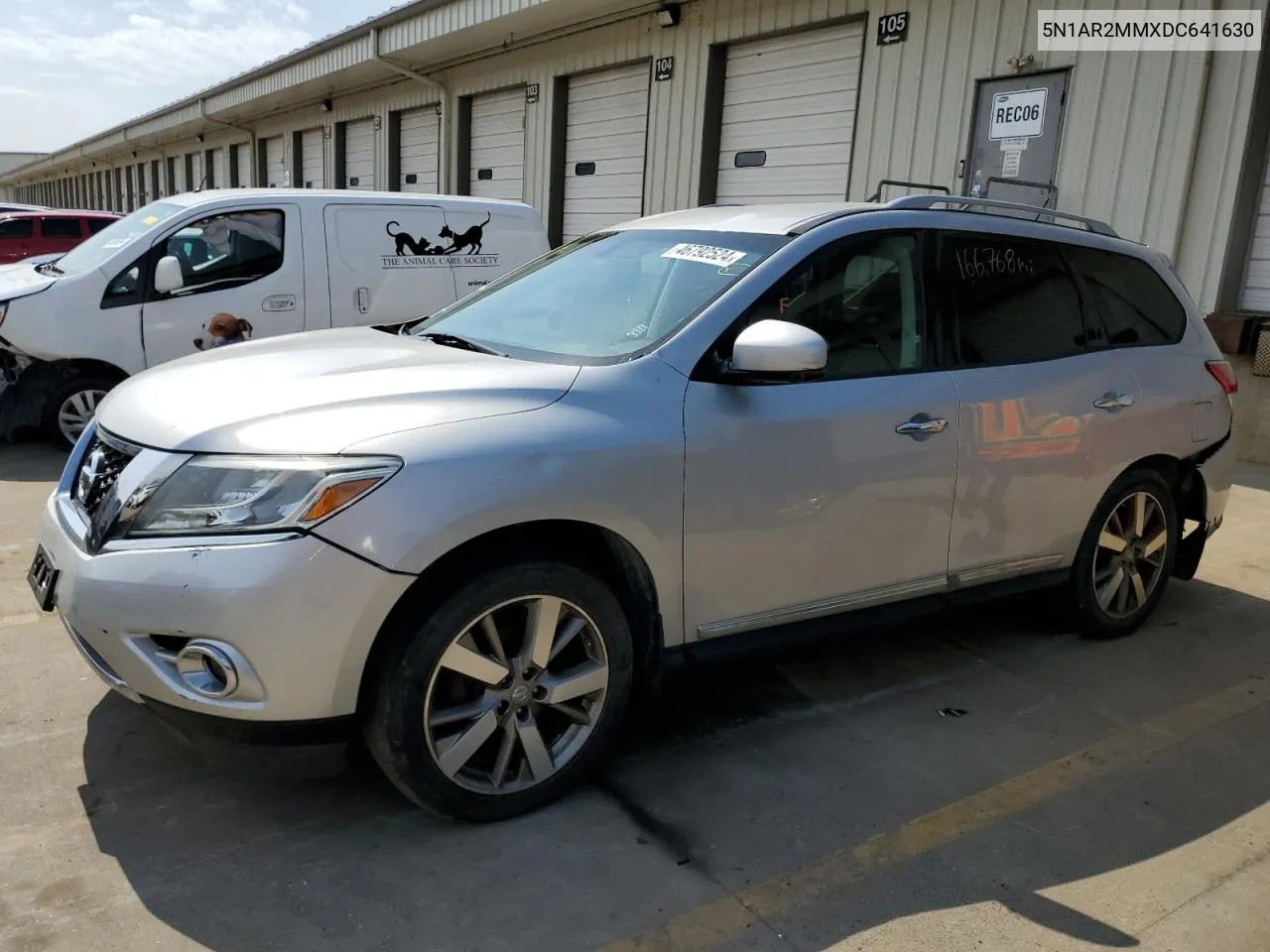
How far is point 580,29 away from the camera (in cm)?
1313

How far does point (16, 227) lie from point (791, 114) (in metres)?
11.5

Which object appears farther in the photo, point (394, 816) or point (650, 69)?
point (650, 69)

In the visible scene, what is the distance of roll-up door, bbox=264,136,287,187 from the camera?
23.4 meters

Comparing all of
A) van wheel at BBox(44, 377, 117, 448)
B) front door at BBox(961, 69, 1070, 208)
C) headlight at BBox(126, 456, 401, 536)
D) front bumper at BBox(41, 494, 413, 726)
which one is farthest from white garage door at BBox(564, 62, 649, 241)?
front bumper at BBox(41, 494, 413, 726)

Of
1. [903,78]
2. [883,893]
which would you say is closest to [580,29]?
[903,78]

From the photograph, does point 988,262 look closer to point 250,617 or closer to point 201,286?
point 250,617

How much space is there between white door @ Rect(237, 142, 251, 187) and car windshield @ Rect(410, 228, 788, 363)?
24.5 metres

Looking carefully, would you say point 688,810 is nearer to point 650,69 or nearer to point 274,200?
point 274,200

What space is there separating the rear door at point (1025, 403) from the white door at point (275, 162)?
2222 centimetres

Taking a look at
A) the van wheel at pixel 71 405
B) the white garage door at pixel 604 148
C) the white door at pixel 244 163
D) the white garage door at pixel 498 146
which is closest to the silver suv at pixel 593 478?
the van wheel at pixel 71 405

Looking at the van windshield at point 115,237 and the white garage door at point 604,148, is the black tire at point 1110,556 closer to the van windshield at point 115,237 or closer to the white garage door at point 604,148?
the van windshield at point 115,237

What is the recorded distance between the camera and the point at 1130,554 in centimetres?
432

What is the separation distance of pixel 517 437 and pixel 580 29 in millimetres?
12072

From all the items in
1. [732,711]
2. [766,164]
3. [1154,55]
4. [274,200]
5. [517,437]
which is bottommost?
[732,711]
